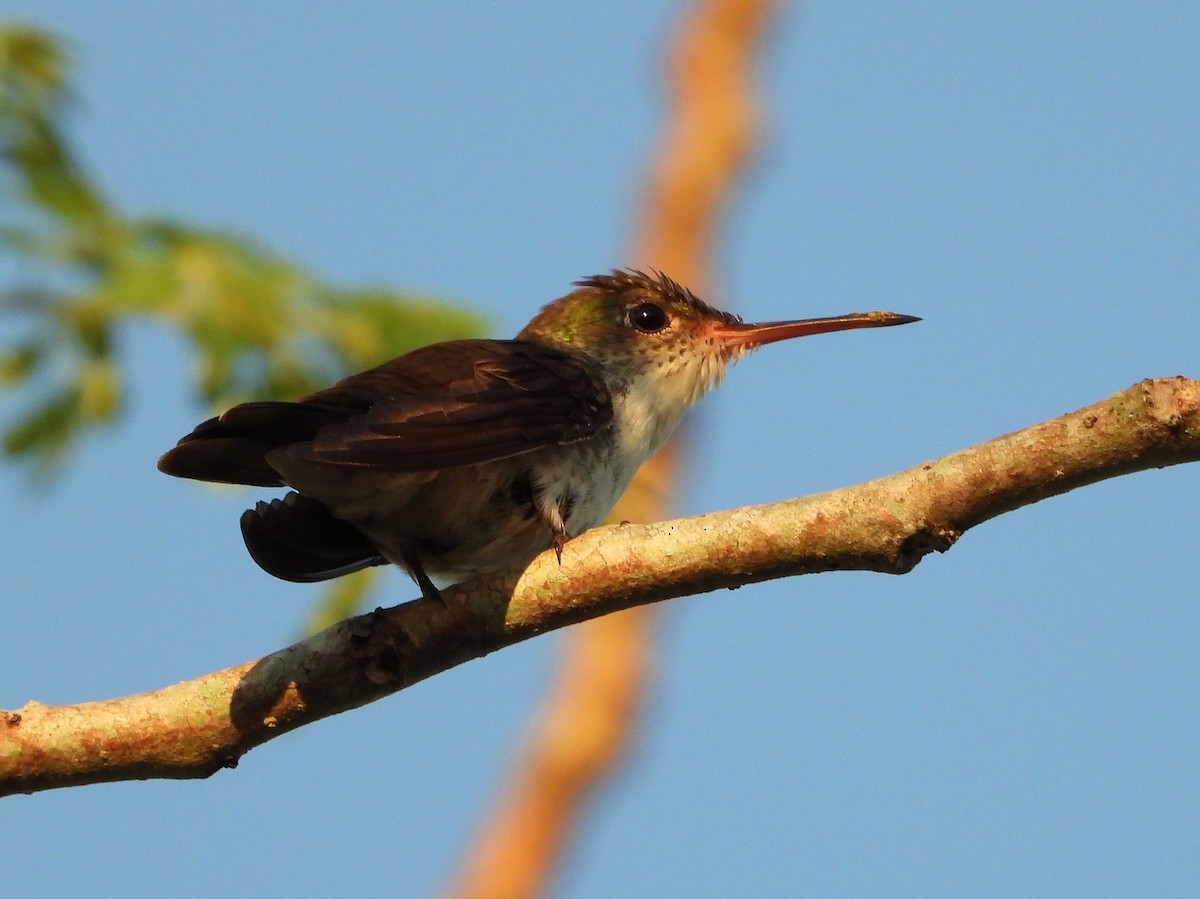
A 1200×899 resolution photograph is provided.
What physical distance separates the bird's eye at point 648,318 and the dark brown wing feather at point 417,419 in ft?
2.94

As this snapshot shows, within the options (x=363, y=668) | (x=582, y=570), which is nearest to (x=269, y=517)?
(x=363, y=668)

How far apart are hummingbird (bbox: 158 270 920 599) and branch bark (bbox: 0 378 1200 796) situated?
0.22 meters

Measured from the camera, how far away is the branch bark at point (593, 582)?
414 cm

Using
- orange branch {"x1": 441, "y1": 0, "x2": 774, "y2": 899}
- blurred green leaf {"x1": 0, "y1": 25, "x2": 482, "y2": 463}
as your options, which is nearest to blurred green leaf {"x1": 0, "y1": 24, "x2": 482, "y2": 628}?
blurred green leaf {"x1": 0, "y1": 25, "x2": 482, "y2": 463}

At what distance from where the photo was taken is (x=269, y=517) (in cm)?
568

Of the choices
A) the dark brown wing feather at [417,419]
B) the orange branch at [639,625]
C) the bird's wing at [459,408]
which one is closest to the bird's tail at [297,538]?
the dark brown wing feather at [417,419]

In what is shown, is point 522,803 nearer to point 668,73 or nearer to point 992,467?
point 668,73

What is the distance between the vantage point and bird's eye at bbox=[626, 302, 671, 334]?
22.1 ft

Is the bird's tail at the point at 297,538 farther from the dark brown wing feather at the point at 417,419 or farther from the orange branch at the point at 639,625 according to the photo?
the orange branch at the point at 639,625

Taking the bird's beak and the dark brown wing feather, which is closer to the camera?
the dark brown wing feather

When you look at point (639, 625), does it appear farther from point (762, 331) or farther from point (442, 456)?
point (442, 456)

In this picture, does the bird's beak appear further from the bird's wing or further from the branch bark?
the branch bark

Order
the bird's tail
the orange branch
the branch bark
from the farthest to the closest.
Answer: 1. the orange branch
2. the bird's tail
3. the branch bark

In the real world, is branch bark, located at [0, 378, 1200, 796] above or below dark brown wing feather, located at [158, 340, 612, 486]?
below
